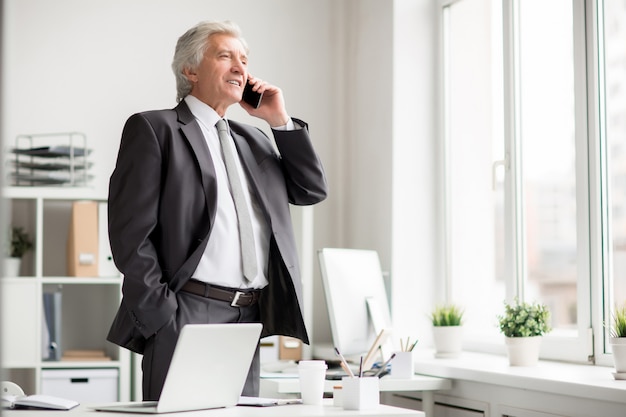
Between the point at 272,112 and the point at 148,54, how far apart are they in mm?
1619

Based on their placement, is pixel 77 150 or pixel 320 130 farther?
pixel 320 130

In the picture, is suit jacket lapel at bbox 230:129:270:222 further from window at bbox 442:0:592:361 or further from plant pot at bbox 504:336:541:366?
window at bbox 442:0:592:361

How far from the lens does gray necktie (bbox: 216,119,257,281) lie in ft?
7.23

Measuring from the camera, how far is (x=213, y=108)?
240 cm

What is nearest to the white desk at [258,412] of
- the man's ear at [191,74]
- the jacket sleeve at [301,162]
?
the jacket sleeve at [301,162]

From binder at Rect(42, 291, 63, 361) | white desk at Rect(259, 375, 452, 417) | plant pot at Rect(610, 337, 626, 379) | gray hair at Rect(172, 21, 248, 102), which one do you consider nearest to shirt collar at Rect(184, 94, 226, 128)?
gray hair at Rect(172, 21, 248, 102)

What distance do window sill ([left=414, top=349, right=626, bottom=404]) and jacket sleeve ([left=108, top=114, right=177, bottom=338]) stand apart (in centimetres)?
121

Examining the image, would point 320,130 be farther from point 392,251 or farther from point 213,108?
point 213,108

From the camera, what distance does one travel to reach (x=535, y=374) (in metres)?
2.72

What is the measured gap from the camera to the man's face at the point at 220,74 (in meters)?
2.38

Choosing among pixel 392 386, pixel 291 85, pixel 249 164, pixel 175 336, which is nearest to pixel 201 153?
pixel 249 164

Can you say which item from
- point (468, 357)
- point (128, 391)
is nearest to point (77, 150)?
point (128, 391)

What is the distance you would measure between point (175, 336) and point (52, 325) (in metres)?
1.57

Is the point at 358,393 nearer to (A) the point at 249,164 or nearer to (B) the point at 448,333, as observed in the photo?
(A) the point at 249,164
